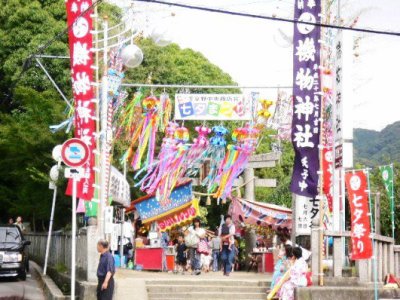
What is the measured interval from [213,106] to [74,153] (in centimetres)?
1114

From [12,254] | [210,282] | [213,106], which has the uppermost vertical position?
[213,106]

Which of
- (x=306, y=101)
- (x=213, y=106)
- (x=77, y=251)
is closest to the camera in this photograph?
(x=306, y=101)

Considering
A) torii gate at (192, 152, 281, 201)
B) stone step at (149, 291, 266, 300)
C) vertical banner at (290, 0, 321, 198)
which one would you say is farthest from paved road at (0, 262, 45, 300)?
torii gate at (192, 152, 281, 201)

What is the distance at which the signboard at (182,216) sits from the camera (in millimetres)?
27203

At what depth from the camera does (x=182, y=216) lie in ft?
89.7

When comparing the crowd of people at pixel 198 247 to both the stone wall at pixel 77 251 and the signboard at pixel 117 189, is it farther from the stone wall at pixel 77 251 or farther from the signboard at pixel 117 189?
the stone wall at pixel 77 251

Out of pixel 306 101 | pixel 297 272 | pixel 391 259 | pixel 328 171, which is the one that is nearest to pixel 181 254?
pixel 328 171

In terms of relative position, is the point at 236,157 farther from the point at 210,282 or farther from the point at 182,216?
the point at 210,282

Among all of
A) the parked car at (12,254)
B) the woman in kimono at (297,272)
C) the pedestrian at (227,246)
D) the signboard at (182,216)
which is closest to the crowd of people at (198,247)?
the pedestrian at (227,246)

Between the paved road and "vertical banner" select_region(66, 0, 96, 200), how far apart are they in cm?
307

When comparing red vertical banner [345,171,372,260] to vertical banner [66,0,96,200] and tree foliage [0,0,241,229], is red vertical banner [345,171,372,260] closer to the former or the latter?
vertical banner [66,0,96,200]

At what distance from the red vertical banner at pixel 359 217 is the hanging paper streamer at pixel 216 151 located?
11.5 metres

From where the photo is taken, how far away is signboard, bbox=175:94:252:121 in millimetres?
26344

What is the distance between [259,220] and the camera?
Result: 90.9 ft
